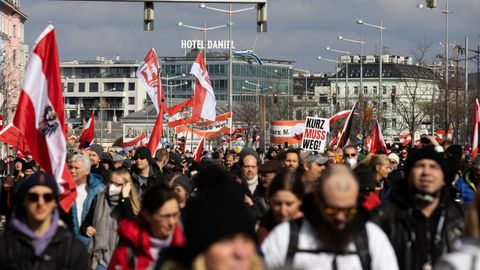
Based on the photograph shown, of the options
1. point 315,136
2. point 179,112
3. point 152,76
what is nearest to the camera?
point 315,136

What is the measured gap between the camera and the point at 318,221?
6.11 meters

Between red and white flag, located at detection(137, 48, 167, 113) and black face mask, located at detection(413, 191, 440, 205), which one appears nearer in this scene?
black face mask, located at detection(413, 191, 440, 205)

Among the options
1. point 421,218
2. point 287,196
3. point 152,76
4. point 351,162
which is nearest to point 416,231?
point 421,218

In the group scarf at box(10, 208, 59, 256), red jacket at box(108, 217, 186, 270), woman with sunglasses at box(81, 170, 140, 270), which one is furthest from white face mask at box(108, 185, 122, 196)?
scarf at box(10, 208, 59, 256)

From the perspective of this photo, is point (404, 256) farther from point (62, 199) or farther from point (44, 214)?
point (62, 199)

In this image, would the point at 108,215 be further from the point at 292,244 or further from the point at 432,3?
the point at 432,3

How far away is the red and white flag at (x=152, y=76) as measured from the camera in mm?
28769

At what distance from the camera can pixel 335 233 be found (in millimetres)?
6039

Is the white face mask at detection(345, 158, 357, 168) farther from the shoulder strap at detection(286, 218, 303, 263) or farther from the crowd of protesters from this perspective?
the shoulder strap at detection(286, 218, 303, 263)

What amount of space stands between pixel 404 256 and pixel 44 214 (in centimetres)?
200

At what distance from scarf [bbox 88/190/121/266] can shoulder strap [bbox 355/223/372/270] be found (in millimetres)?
4974

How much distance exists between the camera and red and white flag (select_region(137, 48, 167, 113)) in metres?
28.8

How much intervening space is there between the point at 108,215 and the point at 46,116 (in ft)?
3.63

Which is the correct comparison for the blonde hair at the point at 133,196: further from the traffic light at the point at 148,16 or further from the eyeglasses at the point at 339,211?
the traffic light at the point at 148,16
